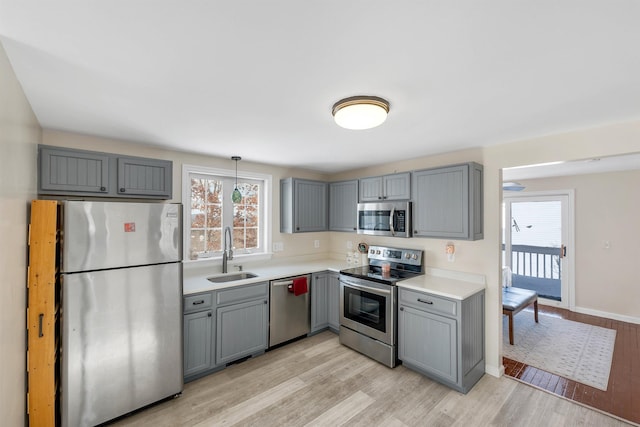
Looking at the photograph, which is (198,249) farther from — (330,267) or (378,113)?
(378,113)

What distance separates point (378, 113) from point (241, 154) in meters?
2.02

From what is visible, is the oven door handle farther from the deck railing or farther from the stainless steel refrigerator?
the deck railing

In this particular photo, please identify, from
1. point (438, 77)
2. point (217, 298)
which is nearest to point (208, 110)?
point (438, 77)

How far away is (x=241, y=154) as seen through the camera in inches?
132

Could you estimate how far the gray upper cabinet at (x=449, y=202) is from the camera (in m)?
2.82

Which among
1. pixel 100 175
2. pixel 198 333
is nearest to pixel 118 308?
pixel 198 333

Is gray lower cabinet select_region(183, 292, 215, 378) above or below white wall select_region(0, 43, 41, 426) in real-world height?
below

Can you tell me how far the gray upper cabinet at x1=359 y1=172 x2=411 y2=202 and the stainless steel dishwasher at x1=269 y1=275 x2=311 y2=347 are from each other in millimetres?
1348

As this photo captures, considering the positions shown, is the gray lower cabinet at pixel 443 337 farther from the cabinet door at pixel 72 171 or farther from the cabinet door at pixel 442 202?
the cabinet door at pixel 72 171

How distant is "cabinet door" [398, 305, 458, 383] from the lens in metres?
2.59

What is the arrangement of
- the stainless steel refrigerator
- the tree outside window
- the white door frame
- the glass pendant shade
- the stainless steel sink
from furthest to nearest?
the white door frame, the glass pendant shade, the tree outside window, the stainless steel sink, the stainless steel refrigerator

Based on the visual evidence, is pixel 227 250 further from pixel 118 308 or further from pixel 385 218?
pixel 385 218

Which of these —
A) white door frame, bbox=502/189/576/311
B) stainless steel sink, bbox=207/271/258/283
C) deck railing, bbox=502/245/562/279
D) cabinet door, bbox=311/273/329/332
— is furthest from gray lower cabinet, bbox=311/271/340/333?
deck railing, bbox=502/245/562/279

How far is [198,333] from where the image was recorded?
9.00 ft
